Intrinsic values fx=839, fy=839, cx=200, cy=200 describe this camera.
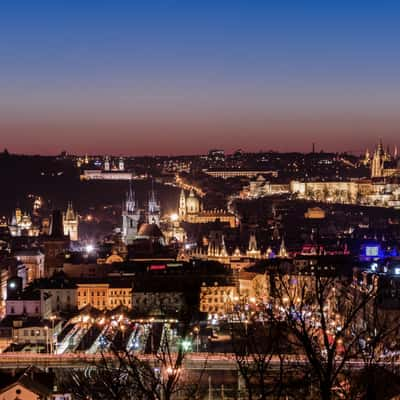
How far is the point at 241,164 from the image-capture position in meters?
94.8

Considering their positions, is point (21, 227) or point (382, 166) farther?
point (382, 166)

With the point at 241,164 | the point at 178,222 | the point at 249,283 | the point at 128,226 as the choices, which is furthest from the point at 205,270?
the point at 241,164

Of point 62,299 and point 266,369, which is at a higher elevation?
point 266,369

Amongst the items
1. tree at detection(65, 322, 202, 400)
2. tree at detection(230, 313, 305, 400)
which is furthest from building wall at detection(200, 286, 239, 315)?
tree at detection(230, 313, 305, 400)

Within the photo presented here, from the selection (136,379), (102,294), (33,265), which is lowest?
(33,265)

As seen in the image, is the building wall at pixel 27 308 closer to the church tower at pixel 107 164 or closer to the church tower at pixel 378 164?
the church tower at pixel 378 164

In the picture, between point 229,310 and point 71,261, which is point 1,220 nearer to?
point 71,261

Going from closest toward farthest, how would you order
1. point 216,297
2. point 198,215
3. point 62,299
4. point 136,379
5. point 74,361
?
point 136,379 < point 74,361 < point 62,299 < point 216,297 < point 198,215

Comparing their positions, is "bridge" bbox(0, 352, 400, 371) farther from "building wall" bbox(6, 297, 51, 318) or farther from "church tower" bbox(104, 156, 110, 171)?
"church tower" bbox(104, 156, 110, 171)

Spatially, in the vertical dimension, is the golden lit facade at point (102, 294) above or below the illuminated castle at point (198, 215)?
below

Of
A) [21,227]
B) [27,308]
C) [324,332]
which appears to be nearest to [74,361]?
[27,308]

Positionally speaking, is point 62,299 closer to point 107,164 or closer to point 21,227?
point 21,227

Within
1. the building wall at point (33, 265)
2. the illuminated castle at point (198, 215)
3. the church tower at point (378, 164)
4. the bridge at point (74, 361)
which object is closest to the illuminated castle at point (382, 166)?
the church tower at point (378, 164)

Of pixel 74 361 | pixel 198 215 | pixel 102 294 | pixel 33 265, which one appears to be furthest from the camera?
pixel 198 215
